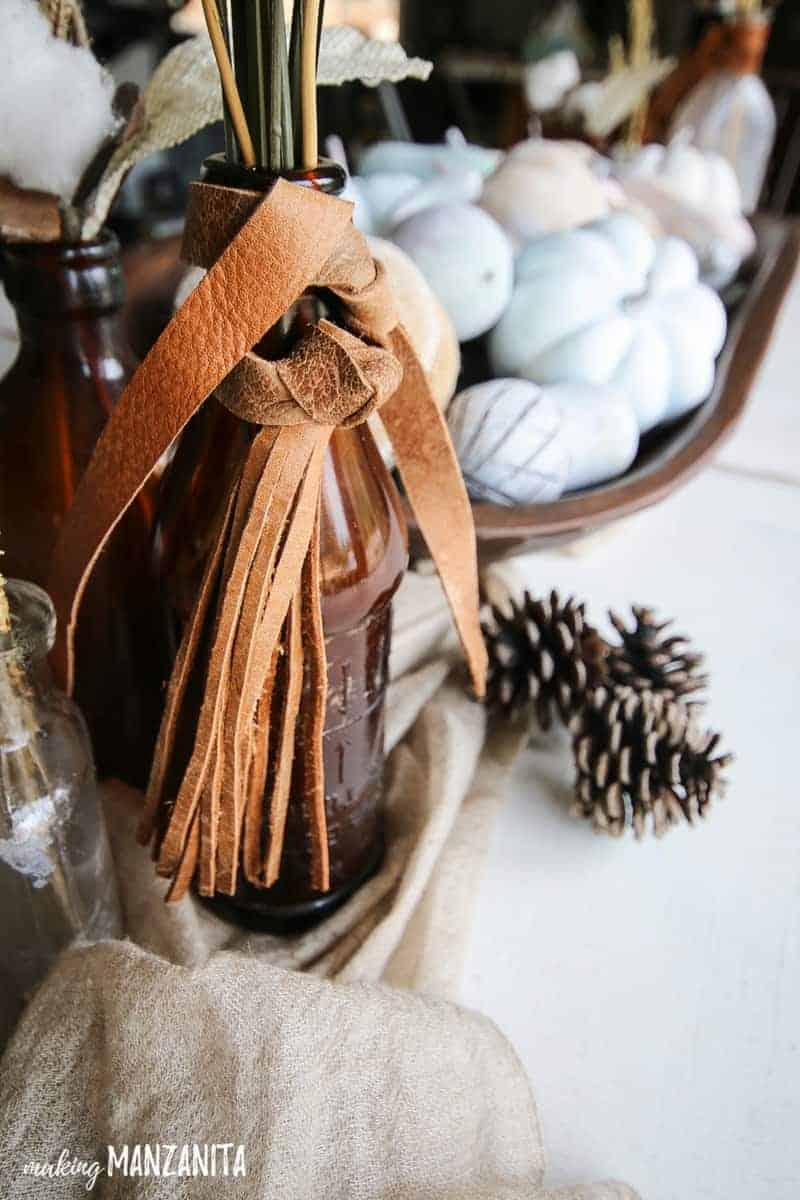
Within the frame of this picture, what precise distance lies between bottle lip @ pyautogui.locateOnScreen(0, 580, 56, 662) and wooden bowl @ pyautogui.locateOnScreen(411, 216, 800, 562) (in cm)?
16

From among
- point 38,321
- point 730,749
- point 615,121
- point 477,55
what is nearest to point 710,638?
point 730,749

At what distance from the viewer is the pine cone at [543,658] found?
355 millimetres

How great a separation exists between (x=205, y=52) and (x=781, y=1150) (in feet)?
1.19

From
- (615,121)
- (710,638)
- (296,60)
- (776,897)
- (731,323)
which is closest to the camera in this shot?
(296,60)

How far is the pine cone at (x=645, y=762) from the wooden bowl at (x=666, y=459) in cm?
7

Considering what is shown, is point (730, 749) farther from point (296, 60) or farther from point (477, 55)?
point (477, 55)

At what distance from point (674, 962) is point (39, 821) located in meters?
0.22

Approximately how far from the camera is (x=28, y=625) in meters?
0.23

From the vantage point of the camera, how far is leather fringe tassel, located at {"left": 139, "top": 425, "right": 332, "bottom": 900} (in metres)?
0.22

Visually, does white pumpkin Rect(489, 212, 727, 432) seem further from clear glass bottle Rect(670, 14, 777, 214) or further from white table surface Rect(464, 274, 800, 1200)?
clear glass bottle Rect(670, 14, 777, 214)

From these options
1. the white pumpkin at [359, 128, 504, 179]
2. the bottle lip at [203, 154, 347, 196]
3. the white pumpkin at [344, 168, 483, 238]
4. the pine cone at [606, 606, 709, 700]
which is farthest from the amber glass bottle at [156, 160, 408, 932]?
the white pumpkin at [359, 128, 504, 179]

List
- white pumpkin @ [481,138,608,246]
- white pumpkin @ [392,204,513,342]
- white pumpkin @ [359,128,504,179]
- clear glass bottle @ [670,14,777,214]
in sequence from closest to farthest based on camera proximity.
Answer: white pumpkin @ [392,204,513,342] < white pumpkin @ [481,138,608,246] < white pumpkin @ [359,128,504,179] < clear glass bottle @ [670,14,777,214]

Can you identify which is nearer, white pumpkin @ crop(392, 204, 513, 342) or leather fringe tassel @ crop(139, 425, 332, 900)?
leather fringe tassel @ crop(139, 425, 332, 900)

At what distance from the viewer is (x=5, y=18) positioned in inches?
9.0
